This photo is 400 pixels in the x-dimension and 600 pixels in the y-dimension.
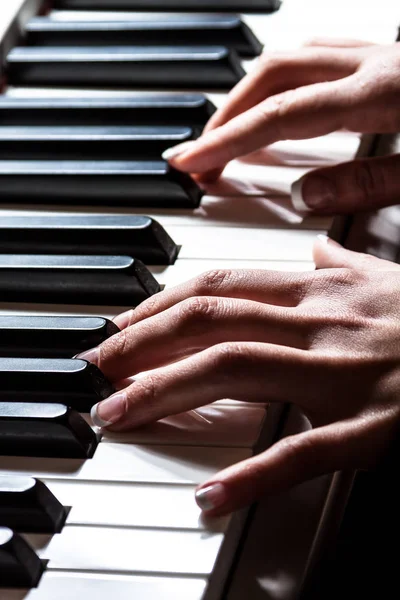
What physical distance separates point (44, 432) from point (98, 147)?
18.6 inches

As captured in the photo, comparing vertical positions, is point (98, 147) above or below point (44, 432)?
above

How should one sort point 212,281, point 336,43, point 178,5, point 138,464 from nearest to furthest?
point 138,464, point 212,281, point 336,43, point 178,5

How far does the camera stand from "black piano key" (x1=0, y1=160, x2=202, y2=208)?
1.21 meters

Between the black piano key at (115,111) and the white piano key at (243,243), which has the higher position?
the black piano key at (115,111)

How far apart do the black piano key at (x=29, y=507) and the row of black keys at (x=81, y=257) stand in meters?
0.27

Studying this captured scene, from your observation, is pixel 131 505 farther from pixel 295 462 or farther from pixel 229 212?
pixel 229 212

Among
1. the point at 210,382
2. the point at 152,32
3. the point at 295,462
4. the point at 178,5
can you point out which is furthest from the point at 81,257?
the point at 178,5

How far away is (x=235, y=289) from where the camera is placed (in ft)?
3.33

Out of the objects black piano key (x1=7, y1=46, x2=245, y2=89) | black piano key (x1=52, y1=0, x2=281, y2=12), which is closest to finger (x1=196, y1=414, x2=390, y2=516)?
black piano key (x1=7, y1=46, x2=245, y2=89)

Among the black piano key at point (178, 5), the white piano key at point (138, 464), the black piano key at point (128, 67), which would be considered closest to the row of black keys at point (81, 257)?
the white piano key at point (138, 464)

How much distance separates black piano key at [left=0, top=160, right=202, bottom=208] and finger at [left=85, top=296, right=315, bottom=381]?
0.91 ft

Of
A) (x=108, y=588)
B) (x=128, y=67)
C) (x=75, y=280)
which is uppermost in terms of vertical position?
(x=128, y=67)

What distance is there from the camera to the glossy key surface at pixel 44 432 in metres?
0.90

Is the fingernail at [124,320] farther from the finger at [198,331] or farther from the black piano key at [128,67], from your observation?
the black piano key at [128,67]
